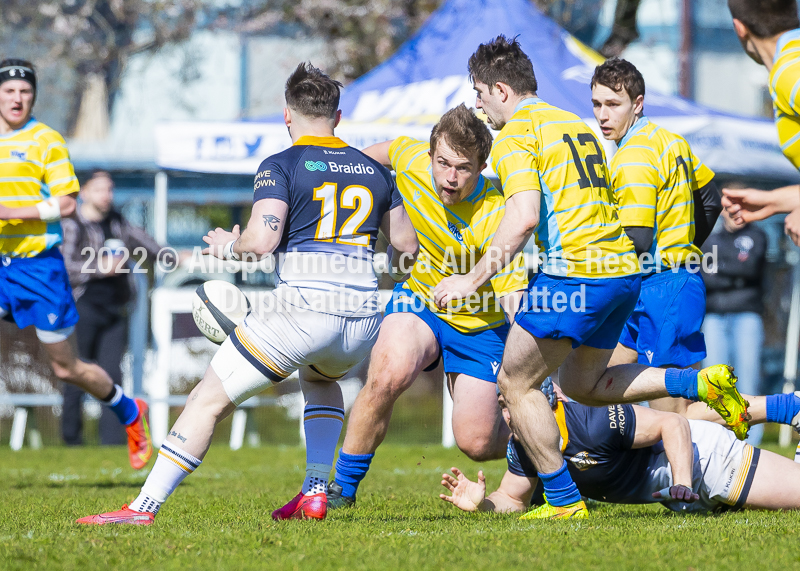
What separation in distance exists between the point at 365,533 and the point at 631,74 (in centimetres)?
310

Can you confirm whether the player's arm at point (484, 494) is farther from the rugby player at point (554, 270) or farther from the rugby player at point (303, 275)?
the rugby player at point (303, 275)

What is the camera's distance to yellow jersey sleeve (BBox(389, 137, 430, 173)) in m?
5.53

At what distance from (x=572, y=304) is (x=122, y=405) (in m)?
3.89

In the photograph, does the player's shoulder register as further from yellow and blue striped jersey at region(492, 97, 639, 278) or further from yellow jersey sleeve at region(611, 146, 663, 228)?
yellow jersey sleeve at region(611, 146, 663, 228)

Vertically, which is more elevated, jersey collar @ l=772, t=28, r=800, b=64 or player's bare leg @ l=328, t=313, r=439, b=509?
jersey collar @ l=772, t=28, r=800, b=64

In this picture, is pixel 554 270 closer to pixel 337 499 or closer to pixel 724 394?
pixel 724 394

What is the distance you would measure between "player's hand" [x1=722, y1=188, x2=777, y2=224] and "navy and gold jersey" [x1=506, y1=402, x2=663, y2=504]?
1430 mm

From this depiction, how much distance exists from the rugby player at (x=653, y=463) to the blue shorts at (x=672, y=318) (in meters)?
0.60

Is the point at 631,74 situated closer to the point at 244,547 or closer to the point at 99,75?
Result: the point at 244,547

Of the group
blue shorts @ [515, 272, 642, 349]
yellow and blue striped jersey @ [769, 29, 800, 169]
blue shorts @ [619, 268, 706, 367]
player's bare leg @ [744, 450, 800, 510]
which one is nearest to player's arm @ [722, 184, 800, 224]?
yellow and blue striped jersey @ [769, 29, 800, 169]

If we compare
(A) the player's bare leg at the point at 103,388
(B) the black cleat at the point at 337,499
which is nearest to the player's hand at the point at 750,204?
(B) the black cleat at the point at 337,499

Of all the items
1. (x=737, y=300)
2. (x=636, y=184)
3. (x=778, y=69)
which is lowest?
(x=737, y=300)

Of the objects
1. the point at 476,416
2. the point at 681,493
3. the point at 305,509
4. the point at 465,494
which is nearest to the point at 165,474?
the point at 305,509

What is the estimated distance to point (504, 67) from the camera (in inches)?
190
